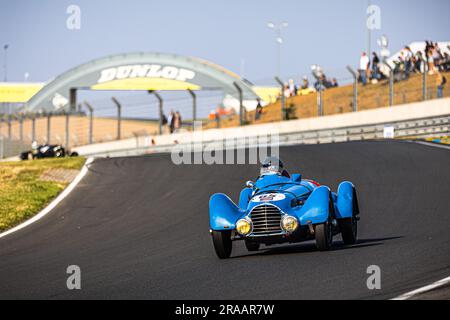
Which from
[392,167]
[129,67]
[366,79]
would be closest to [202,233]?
[392,167]

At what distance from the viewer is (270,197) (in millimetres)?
11094

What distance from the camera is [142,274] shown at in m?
9.82

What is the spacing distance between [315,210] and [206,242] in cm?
238

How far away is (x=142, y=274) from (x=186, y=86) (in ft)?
139

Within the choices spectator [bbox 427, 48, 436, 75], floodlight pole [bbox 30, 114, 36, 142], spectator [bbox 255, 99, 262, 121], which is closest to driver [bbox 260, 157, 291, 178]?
spectator [bbox 427, 48, 436, 75]

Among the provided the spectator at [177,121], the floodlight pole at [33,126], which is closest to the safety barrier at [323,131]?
the spectator at [177,121]

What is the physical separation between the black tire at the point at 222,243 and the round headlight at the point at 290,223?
816 mm

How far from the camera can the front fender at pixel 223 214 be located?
11281 millimetres

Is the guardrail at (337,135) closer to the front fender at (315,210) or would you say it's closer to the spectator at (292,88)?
the spectator at (292,88)

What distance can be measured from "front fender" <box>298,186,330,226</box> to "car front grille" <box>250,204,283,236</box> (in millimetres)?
281

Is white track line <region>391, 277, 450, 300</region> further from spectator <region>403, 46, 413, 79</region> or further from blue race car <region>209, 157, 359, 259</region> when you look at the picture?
spectator <region>403, 46, 413, 79</region>

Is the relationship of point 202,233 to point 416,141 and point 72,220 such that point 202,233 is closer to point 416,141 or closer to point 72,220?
point 72,220

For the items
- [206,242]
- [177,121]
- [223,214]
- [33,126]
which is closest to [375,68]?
[177,121]

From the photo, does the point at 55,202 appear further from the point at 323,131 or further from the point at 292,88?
the point at 292,88
